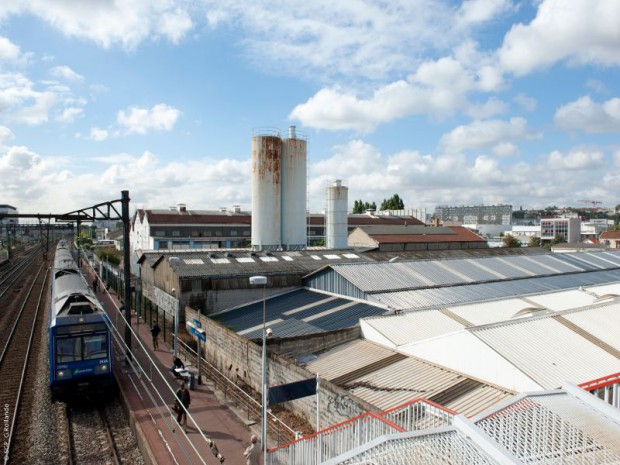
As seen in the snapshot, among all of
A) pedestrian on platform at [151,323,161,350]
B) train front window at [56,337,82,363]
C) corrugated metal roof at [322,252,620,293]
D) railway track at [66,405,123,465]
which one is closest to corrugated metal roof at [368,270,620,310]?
corrugated metal roof at [322,252,620,293]

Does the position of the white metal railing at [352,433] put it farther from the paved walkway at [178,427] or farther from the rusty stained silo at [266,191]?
the rusty stained silo at [266,191]

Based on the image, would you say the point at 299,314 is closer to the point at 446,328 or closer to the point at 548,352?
the point at 446,328

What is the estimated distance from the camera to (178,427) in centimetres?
1338

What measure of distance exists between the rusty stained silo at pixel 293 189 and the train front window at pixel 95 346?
2478cm

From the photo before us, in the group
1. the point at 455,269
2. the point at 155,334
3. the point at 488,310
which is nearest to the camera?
the point at 488,310

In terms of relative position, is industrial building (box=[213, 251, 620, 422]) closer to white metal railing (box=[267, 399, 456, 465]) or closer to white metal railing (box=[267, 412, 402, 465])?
white metal railing (box=[267, 399, 456, 465])

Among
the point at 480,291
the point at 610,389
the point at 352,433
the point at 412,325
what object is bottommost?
the point at 352,433

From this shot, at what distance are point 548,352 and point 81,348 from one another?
50.9ft

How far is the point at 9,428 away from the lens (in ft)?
44.2

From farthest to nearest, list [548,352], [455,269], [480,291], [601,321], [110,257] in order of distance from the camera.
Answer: [110,257] < [455,269] < [480,291] < [601,321] < [548,352]

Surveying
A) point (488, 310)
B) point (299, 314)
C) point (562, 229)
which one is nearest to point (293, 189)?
point (299, 314)

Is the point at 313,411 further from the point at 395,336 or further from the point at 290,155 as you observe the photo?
the point at 290,155

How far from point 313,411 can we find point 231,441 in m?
2.58

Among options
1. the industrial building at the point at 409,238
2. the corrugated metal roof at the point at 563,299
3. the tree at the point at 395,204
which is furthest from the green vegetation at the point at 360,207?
the corrugated metal roof at the point at 563,299
